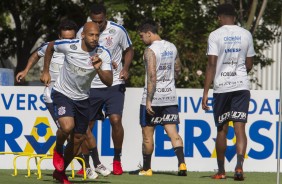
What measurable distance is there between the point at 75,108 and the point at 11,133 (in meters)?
4.24

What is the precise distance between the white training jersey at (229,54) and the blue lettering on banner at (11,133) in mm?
3837

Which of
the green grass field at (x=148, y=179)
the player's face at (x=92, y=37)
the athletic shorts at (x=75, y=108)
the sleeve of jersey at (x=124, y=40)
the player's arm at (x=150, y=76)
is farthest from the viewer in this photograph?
the sleeve of jersey at (x=124, y=40)

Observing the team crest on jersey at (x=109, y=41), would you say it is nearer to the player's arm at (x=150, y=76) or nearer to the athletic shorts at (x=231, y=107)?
the player's arm at (x=150, y=76)

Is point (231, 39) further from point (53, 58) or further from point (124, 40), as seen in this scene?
point (53, 58)

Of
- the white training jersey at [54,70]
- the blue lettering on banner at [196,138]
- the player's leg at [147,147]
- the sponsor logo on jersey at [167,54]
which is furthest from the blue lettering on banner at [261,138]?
the white training jersey at [54,70]

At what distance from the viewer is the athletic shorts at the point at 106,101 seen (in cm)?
1494

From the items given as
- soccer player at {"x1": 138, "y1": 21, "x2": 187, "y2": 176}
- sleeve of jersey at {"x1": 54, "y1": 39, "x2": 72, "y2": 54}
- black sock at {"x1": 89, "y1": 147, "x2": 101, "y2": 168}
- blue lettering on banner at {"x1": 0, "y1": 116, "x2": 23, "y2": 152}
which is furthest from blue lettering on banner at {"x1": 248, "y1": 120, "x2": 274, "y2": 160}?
sleeve of jersey at {"x1": 54, "y1": 39, "x2": 72, "y2": 54}

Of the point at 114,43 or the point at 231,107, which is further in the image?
the point at 114,43

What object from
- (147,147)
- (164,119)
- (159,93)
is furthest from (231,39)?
(147,147)

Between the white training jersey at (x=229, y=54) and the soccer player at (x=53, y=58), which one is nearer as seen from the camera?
the white training jersey at (x=229, y=54)

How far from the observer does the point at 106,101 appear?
49.1ft

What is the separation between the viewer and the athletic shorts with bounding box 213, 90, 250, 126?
14.2 metres

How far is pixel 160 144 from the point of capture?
1700 cm

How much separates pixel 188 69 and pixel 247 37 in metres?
15.6
